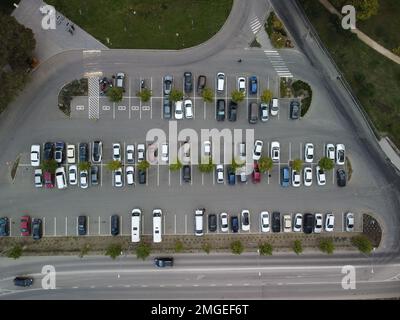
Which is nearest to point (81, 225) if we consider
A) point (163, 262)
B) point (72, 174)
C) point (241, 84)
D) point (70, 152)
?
point (72, 174)

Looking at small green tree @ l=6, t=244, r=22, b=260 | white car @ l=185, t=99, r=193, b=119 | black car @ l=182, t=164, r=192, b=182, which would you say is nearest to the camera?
small green tree @ l=6, t=244, r=22, b=260

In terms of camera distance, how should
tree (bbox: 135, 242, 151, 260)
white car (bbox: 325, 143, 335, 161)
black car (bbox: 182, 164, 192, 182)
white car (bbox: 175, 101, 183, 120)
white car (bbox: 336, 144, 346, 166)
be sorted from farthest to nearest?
1. white car (bbox: 336, 144, 346, 166)
2. white car (bbox: 325, 143, 335, 161)
3. black car (bbox: 182, 164, 192, 182)
4. white car (bbox: 175, 101, 183, 120)
5. tree (bbox: 135, 242, 151, 260)

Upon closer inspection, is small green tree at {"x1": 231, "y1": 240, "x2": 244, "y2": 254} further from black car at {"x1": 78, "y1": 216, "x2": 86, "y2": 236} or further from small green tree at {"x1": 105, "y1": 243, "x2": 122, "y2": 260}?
black car at {"x1": 78, "y1": 216, "x2": 86, "y2": 236}

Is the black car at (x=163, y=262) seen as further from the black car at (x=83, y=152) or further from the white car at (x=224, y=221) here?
the black car at (x=83, y=152)

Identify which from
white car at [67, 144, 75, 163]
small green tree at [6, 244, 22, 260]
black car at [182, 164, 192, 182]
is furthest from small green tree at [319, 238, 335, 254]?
small green tree at [6, 244, 22, 260]

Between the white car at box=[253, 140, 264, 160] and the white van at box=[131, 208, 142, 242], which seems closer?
the white van at box=[131, 208, 142, 242]

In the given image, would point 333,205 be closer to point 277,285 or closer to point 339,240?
point 339,240

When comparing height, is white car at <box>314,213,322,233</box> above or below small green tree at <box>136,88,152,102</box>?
below
